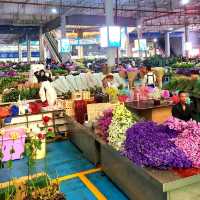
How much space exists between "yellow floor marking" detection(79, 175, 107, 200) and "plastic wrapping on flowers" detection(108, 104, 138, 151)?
2.17 feet

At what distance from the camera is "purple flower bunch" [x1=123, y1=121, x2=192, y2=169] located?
10.4ft

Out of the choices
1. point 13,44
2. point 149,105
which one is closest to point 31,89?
point 149,105

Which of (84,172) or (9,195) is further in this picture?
(84,172)

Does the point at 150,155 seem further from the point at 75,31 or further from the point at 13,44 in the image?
the point at 13,44

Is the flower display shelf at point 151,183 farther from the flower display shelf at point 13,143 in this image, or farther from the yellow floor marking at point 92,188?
the flower display shelf at point 13,143

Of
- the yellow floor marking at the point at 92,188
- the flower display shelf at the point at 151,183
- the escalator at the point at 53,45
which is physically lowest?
the yellow floor marking at the point at 92,188

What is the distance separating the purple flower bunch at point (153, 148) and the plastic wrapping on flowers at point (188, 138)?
5 cm

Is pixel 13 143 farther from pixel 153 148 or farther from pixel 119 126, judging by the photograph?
pixel 153 148

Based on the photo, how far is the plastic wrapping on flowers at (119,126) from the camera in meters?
3.90

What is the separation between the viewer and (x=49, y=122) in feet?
21.4

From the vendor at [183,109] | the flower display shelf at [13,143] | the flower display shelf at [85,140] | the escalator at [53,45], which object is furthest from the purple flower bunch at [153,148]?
the escalator at [53,45]

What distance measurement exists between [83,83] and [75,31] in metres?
23.1

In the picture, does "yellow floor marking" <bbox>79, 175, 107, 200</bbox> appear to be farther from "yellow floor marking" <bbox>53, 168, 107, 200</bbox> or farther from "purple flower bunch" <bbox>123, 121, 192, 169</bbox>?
"purple flower bunch" <bbox>123, 121, 192, 169</bbox>

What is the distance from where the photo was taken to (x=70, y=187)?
13.8 ft
